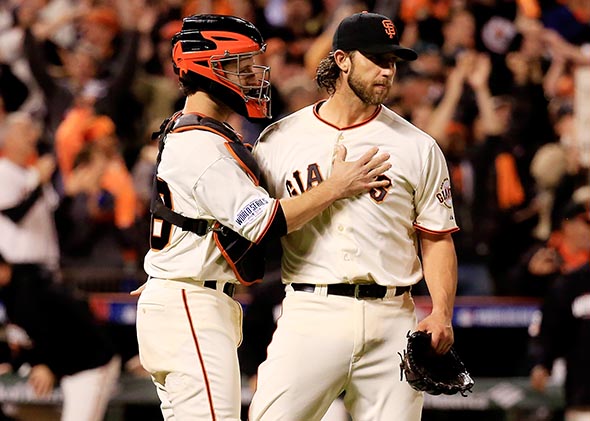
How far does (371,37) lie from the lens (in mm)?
4324

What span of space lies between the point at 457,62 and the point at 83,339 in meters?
3.60

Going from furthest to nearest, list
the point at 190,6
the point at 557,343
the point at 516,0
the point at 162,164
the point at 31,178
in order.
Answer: the point at 190,6 → the point at 516,0 → the point at 31,178 → the point at 557,343 → the point at 162,164

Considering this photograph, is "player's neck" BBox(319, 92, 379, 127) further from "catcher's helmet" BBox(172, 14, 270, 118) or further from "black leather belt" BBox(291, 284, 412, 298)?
"black leather belt" BBox(291, 284, 412, 298)

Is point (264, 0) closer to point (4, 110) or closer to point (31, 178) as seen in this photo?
point (4, 110)

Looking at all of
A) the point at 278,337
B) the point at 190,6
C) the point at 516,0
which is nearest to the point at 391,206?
the point at 278,337

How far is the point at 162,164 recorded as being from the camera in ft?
14.1

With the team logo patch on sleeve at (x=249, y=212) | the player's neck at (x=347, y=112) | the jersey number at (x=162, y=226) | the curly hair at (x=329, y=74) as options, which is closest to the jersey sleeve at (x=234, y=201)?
the team logo patch on sleeve at (x=249, y=212)

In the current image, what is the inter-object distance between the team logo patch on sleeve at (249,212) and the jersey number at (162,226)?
0.32 m

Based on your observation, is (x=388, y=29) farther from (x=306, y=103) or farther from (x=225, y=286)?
(x=306, y=103)

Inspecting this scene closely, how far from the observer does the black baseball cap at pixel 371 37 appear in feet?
14.1

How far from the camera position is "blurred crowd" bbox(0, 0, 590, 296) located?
321 inches

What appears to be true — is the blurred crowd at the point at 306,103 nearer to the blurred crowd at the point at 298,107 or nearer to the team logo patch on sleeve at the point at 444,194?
the blurred crowd at the point at 298,107

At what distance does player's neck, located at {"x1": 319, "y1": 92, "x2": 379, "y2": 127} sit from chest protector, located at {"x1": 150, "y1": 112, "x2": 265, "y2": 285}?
38cm

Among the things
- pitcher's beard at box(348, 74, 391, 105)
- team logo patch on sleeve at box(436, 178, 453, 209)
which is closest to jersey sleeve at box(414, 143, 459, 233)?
team logo patch on sleeve at box(436, 178, 453, 209)
